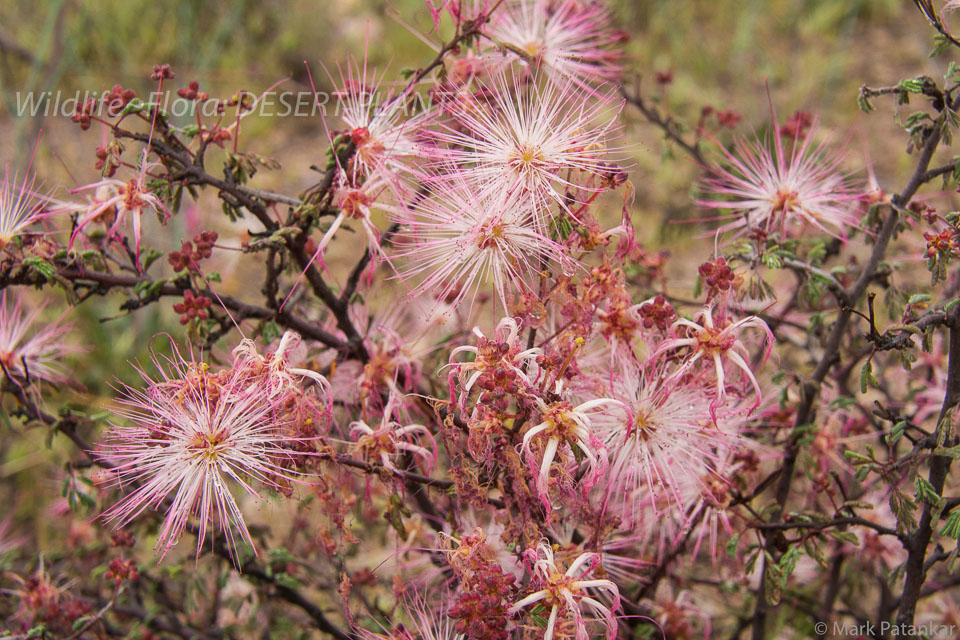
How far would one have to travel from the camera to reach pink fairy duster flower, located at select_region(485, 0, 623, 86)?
2035 mm

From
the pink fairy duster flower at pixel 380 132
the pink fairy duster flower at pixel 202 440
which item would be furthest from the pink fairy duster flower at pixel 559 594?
the pink fairy duster flower at pixel 380 132

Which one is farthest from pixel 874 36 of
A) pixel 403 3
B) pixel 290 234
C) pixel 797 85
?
pixel 290 234

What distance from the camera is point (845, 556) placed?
6.86 ft

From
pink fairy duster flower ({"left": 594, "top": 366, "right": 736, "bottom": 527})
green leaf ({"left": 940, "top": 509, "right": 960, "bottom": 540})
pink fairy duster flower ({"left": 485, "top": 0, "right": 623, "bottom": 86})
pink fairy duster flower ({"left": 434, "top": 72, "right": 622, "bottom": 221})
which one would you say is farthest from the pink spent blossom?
green leaf ({"left": 940, "top": 509, "right": 960, "bottom": 540})

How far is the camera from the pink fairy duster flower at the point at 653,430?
5.09 feet

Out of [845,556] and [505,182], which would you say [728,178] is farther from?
[845,556]

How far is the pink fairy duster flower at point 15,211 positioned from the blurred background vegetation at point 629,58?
2628 millimetres

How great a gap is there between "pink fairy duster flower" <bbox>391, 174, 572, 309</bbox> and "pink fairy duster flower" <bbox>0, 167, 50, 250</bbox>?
0.84 m

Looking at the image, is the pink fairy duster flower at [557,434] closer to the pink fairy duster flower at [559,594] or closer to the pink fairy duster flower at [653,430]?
the pink fairy duster flower at [559,594]

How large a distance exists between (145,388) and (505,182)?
2.73 feet

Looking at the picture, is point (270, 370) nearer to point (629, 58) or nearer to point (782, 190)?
point (782, 190)

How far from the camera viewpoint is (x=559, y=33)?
217 cm

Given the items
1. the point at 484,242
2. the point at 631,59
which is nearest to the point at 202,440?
the point at 484,242

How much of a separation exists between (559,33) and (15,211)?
145cm
